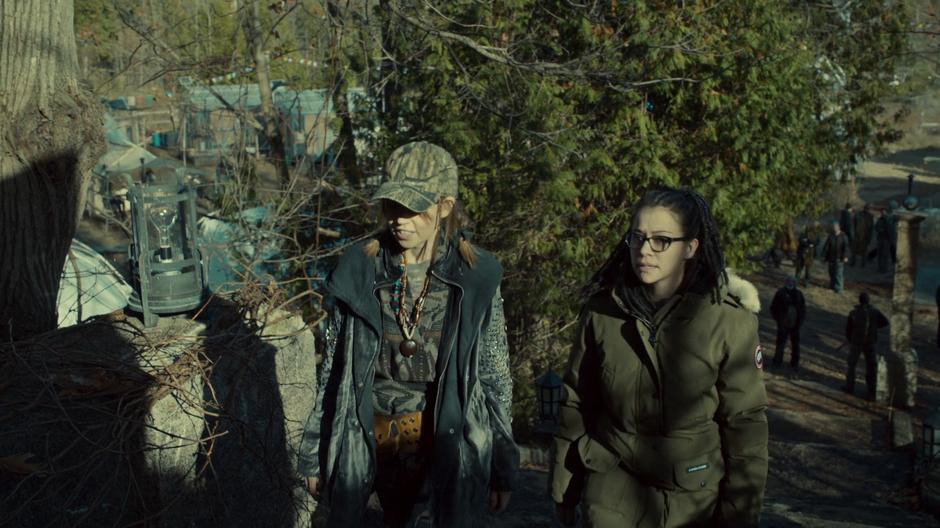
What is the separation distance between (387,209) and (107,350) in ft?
5.97

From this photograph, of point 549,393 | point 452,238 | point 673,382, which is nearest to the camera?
point 673,382

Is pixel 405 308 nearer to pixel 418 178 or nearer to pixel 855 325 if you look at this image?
pixel 418 178

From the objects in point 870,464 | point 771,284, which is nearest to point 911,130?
point 771,284

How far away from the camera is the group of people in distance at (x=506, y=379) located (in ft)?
10.6

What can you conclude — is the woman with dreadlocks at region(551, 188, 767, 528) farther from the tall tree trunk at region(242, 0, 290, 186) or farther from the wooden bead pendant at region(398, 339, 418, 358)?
the tall tree trunk at region(242, 0, 290, 186)

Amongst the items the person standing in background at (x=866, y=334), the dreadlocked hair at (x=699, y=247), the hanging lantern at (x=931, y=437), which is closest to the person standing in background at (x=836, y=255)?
the person standing in background at (x=866, y=334)

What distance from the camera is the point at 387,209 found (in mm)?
3391

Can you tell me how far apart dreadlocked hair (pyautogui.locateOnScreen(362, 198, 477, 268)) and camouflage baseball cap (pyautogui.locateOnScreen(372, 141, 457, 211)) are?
0.05 m

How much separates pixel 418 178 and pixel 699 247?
923 millimetres

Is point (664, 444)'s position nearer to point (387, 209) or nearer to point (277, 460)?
point (387, 209)

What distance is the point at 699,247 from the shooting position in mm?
3369

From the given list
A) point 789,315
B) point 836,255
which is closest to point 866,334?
point 789,315

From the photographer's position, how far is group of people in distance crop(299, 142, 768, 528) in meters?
3.24

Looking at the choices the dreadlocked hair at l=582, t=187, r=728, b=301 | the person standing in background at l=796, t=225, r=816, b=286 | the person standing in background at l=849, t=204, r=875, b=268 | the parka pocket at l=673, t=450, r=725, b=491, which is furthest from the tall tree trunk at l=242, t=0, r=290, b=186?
the person standing in background at l=849, t=204, r=875, b=268
